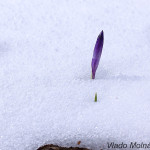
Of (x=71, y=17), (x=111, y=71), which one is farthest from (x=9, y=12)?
(x=111, y=71)

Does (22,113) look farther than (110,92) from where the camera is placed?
No

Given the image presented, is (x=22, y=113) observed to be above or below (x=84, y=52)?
below

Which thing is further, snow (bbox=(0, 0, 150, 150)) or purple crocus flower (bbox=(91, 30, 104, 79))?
purple crocus flower (bbox=(91, 30, 104, 79))

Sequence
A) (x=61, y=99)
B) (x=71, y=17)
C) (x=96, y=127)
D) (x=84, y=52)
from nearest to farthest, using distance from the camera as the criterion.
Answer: (x=96, y=127) < (x=61, y=99) < (x=84, y=52) < (x=71, y=17)

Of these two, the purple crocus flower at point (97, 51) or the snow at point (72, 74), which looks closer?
the snow at point (72, 74)

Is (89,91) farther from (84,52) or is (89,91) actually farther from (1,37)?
(1,37)

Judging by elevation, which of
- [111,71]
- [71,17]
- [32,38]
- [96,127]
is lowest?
[96,127]

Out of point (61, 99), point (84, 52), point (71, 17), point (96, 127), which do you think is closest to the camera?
point (96, 127)
